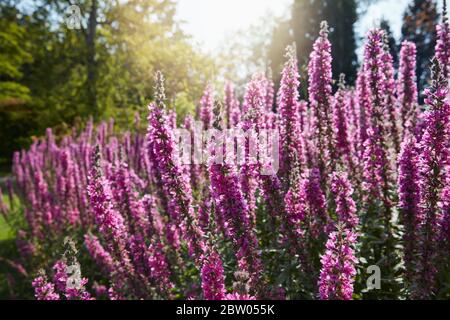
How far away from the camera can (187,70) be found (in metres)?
17.0

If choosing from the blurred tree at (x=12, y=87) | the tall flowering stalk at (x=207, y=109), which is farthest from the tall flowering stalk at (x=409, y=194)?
the blurred tree at (x=12, y=87)

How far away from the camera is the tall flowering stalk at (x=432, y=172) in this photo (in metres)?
3.55

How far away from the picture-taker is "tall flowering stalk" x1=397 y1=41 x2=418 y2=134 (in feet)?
19.9

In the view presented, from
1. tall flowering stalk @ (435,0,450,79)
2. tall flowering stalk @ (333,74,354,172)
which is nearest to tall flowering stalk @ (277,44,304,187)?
tall flowering stalk @ (333,74,354,172)

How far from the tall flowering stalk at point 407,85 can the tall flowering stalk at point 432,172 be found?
2.43 m

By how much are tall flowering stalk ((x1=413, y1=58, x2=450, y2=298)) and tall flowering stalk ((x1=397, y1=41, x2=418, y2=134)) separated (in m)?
2.43

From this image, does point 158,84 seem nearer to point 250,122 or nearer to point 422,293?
point 250,122

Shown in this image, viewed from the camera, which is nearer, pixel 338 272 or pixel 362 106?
pixel 338 272

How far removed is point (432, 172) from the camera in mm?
3682

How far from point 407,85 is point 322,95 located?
1780 mm

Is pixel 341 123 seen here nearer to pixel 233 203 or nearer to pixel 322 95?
pixel 322 95

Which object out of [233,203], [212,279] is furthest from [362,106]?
[212,279]

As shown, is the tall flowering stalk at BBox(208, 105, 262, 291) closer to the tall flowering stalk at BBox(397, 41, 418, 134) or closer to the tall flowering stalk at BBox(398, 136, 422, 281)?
the tall flowering stalk at BBox(398, 136, 422, 281)

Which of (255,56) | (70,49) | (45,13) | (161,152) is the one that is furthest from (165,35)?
(255,56)
